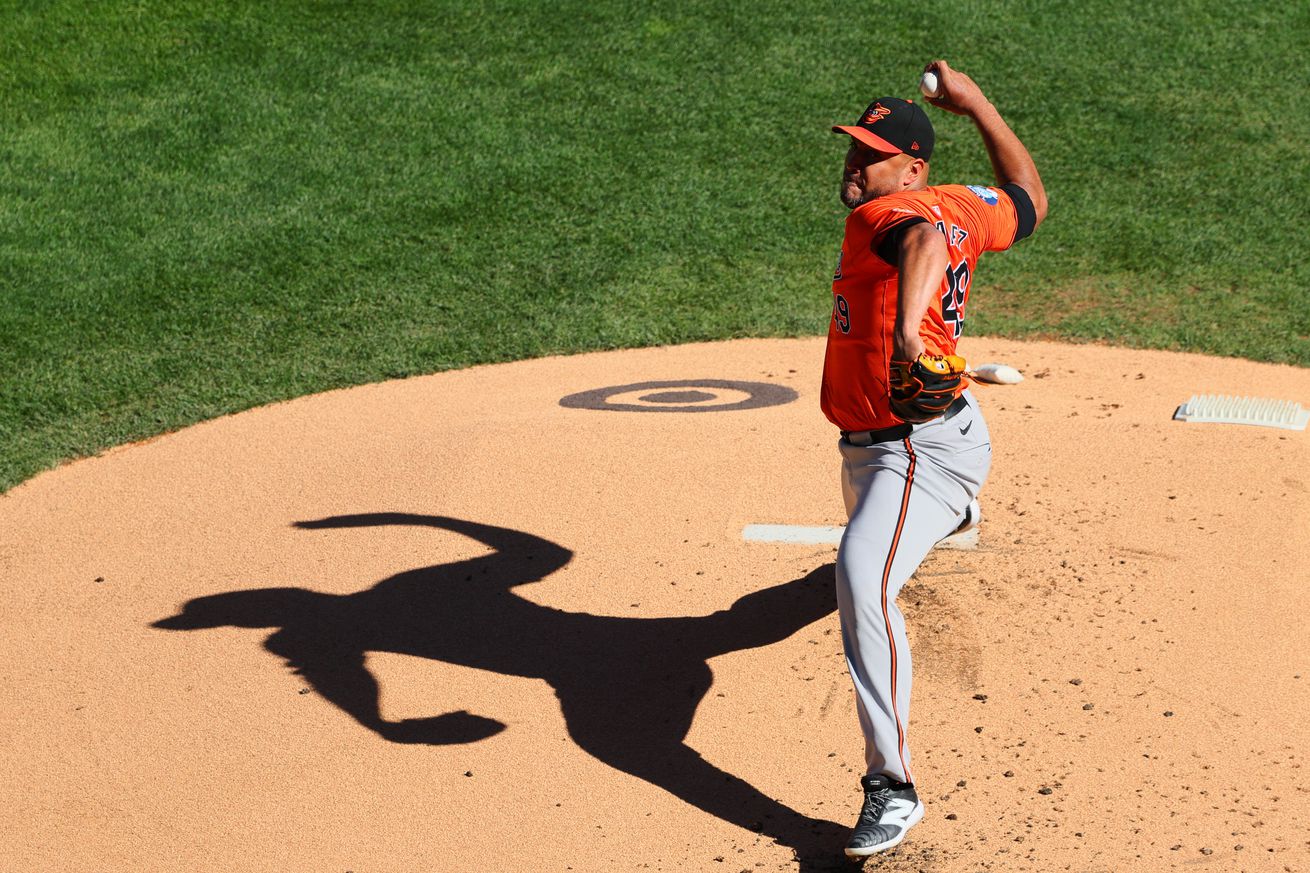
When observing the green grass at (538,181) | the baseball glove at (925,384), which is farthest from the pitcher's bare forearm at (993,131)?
the green grass at (538,181)

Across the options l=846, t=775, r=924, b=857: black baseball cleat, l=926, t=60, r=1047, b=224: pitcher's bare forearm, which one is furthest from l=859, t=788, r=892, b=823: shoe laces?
l=926, t=60, r=1047, b=224: pitcher's bare forearm

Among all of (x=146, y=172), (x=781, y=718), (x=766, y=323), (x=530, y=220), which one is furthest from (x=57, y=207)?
(x=781, y=718)

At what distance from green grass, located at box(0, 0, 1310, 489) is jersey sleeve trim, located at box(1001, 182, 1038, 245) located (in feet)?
16.5

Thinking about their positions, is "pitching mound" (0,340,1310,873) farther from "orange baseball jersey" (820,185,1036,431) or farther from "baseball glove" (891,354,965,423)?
"baseball glove" (891,354,965,423)

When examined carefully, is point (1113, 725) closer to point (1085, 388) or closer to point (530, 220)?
point (1085, 388)

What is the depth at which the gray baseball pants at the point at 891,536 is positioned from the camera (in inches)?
160

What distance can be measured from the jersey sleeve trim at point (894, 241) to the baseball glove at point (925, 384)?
350 mm

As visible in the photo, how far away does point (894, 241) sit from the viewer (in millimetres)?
4090

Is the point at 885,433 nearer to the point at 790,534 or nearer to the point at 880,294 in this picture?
the point at 880,294

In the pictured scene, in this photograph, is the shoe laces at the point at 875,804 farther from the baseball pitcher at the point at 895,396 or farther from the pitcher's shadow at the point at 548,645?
the pitcher's shadow at the point at 548,645

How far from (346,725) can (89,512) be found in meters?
2.89

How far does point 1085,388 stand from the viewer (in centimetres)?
823

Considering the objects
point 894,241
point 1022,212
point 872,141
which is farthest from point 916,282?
point 1022,212

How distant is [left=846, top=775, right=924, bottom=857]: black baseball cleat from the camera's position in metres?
4.00
